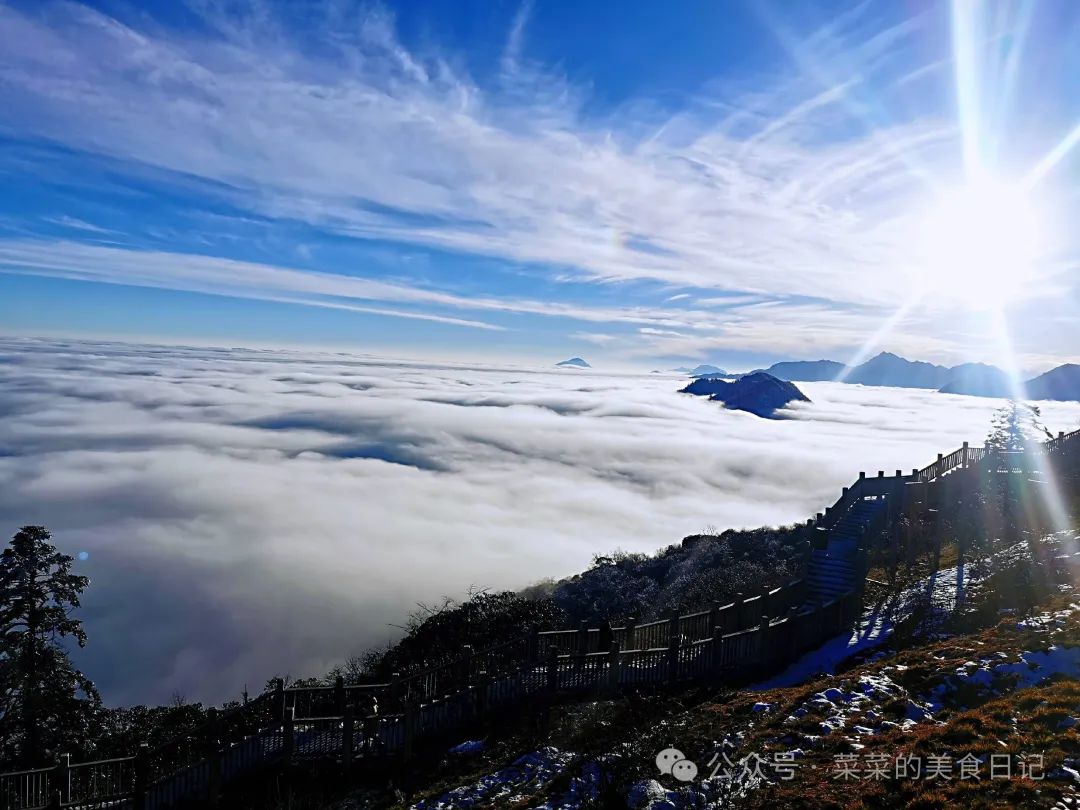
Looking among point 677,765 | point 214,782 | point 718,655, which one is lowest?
point 214,782

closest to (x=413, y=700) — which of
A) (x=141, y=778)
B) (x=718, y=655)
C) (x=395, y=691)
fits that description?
(x=395, y=691)

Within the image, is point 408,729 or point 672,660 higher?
point 672,660

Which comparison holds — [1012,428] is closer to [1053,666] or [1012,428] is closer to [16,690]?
[1053,666]

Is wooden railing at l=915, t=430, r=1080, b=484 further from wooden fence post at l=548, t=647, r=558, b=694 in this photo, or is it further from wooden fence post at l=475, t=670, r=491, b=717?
wooden fence post at l=475, t=670, r=491, b=717

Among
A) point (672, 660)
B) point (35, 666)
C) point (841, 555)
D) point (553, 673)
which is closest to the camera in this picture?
point (553, 673)

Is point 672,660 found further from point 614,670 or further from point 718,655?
point 614,670

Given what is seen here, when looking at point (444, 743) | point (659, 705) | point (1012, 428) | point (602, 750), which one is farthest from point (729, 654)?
point (1012, 428)

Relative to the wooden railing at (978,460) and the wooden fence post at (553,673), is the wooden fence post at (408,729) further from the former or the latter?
the wooden railing at (978,460)
